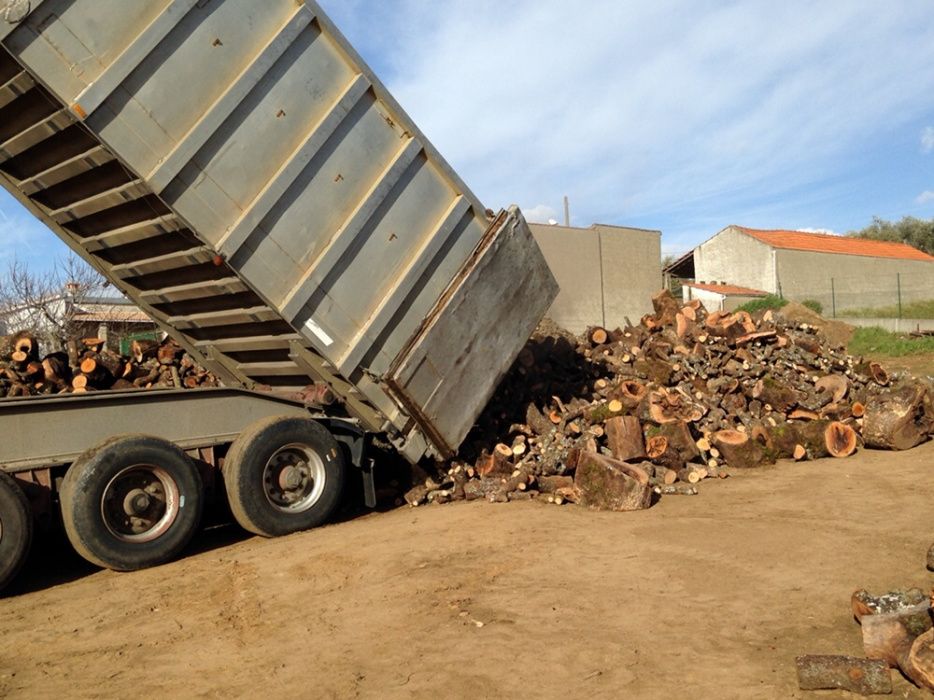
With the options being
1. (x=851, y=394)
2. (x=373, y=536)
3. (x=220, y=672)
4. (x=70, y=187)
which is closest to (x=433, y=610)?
(x=220, y=672)

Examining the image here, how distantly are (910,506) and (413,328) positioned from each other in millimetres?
4588

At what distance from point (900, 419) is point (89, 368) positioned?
9.33 metres

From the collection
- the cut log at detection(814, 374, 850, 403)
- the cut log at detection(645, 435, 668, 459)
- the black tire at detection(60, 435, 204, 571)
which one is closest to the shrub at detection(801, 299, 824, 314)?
the cut log at detection(814, 374, 850, 403)

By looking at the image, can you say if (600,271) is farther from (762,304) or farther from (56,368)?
→ (56,368)

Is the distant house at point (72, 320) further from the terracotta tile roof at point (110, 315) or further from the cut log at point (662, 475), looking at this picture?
the cut log at point (662, 475)

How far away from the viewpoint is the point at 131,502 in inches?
231

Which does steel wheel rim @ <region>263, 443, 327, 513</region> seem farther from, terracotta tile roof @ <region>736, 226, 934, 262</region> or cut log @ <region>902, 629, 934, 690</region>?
terracotta tile roof @ <region>736, 226, 934, 262</region>

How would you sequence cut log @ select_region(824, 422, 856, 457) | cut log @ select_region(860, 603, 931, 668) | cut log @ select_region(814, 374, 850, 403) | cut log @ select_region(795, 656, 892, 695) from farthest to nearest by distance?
cut log @ select_region(814, 374, 850, 403) < cut log @ select_region(824, 422, 856, 457) < cut log @ select_region(860, 603, 931, 668) < cut log @ select_region(795, 656, 892, 695)

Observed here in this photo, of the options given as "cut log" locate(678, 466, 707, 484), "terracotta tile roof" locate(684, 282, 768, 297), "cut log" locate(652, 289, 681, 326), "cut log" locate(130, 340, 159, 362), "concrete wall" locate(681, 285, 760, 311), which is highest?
"terracotta tile roof" locate(684, 282, 768, 297)

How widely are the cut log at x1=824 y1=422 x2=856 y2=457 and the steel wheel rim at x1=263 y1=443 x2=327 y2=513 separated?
6003 millimetres

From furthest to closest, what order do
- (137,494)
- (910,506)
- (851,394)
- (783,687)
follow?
(851,394), (910,506), (137,494), (783,687)

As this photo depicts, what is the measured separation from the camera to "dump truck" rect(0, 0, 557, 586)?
526 centimetres

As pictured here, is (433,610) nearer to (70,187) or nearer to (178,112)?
(178,112)

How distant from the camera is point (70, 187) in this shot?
6.11 metres
